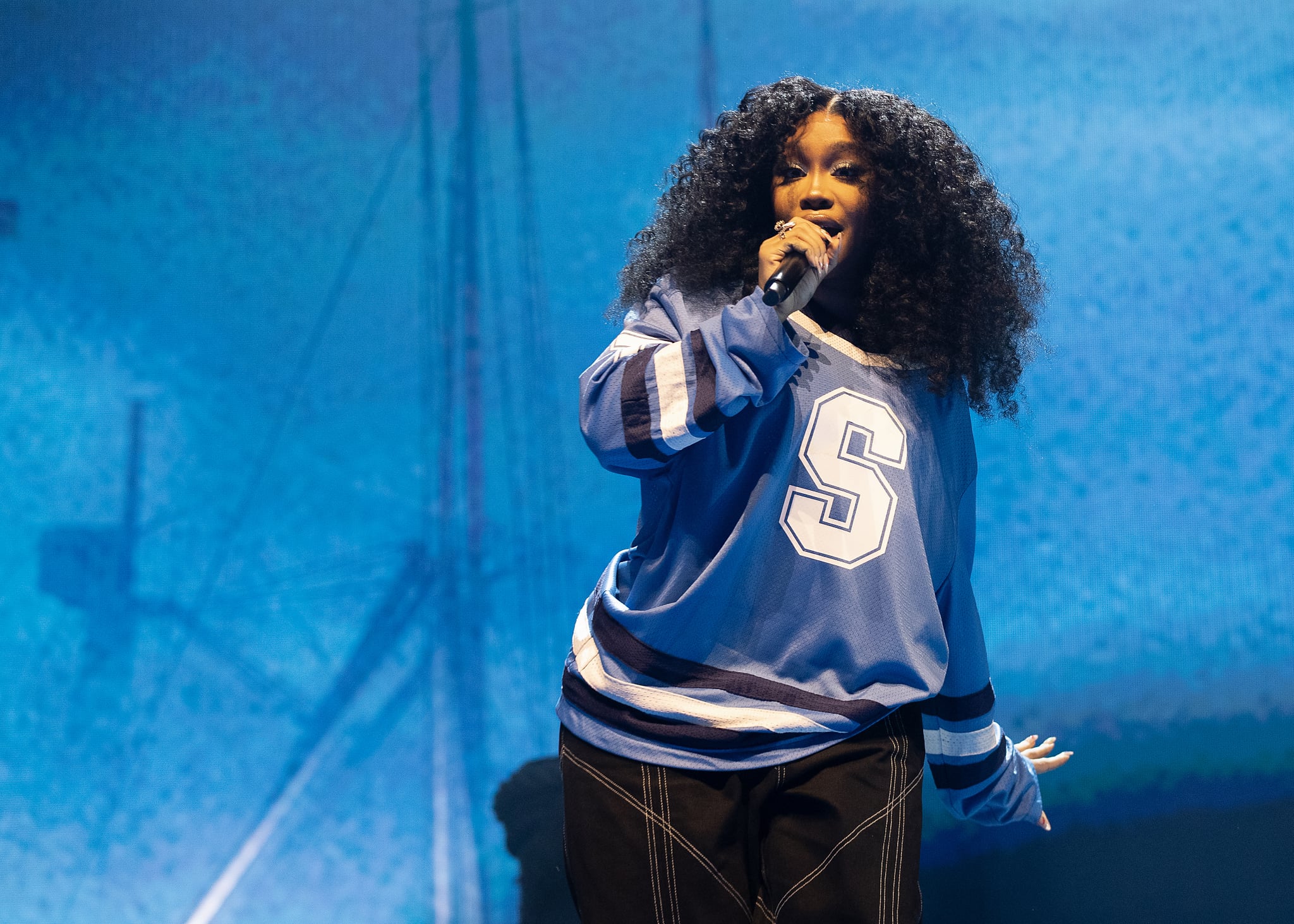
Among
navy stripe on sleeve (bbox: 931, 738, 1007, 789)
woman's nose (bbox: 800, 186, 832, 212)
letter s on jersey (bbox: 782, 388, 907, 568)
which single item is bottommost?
navy stripe on sleeve (bbox: 931, 738, 1007, 789)

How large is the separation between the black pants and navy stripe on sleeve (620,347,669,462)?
0.31m

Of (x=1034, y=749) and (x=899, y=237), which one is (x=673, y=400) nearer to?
(x=899, y=237)

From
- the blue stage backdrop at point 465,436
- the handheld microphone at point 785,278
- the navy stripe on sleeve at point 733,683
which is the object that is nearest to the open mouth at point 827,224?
the handheld microphone at point 785,278

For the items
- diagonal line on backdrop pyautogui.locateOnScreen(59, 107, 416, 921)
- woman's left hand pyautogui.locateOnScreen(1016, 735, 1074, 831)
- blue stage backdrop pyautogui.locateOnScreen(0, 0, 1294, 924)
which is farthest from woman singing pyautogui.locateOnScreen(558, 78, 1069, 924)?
diagonal line on backdrop pyautogui.locateOnScreen(59, 107, 416, 921)

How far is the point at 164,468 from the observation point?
6.43ft

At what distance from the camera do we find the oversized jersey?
998mm

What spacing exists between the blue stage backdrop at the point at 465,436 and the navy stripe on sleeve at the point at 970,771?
0.67 m

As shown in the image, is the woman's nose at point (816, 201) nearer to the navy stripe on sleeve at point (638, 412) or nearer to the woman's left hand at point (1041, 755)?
the navy stripe on sleeve at point (638, 412)

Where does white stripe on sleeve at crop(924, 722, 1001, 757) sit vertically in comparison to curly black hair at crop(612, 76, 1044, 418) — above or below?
below

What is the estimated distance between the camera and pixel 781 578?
1.07 meters

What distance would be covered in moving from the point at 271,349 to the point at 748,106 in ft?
3.53

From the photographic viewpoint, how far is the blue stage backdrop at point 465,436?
192 cm

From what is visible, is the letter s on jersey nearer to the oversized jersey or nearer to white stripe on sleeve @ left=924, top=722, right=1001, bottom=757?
the oversized jersey

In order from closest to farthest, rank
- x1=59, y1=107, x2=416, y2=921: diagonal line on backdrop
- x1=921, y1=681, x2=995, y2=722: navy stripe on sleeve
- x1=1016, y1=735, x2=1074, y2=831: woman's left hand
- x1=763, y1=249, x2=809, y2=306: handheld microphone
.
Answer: x1=763, y1=249, x2=809, y2=306: handheld microphone → x1=921, y1=681, x2=995, y2=722: navy stripe on sleeve → x1=1016, y1=735, x2=1074, y2=831: woman's left hand → x1=59, y1=107, x2=416, y2=921: diagonal line on backdrop
